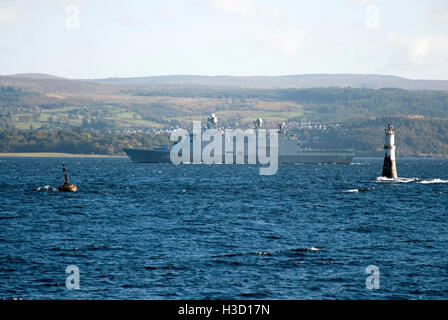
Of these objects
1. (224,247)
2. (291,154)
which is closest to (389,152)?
(224,247)

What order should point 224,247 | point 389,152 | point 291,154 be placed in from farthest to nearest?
1. point 291,154
2. point 389,152
3. point 224,247

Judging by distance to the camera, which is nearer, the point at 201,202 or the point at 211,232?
the point at 211,232

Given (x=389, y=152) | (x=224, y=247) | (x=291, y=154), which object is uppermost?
(x=389, y=152)

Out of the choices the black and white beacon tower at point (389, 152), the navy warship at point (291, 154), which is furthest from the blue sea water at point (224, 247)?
the navy warship at point (291, 154)

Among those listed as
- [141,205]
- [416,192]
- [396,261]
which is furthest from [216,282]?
[416,192]

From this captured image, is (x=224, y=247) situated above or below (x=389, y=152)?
below

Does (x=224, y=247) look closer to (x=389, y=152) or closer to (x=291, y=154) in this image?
(x=389, y=152)

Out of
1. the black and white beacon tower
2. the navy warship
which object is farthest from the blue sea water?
the navy warship

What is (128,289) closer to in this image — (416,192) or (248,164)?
(416,192)
